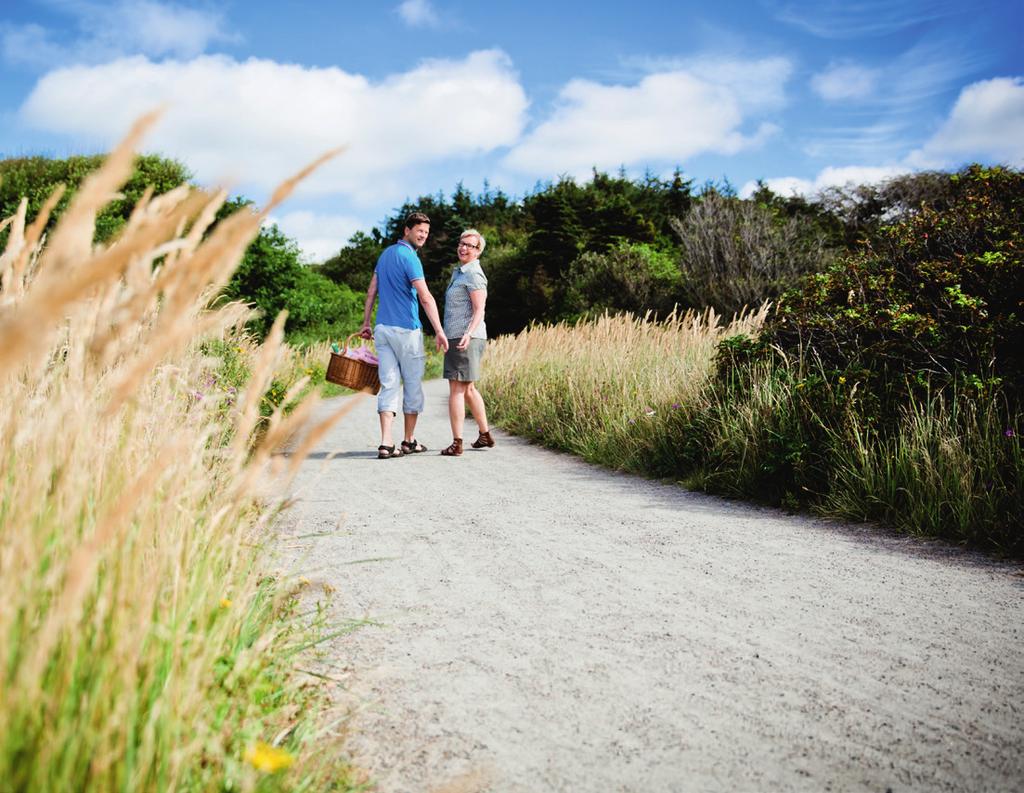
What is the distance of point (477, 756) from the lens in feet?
6.54

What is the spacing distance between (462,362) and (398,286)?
1.00 m

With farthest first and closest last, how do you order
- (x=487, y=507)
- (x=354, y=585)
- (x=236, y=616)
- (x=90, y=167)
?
(x=90, y=167), (x=487, y=507), (x=354, y=585), (x=236, y=616)

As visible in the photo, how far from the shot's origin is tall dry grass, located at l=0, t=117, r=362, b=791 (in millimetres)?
997

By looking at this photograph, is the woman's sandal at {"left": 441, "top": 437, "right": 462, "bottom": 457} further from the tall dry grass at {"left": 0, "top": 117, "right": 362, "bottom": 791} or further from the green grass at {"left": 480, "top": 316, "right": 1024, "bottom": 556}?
the tall dry grass at {"left": 0, "top": 117, "right": 362, "bottom": 791}

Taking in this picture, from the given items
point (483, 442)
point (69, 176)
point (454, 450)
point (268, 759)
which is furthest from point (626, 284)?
point (268, 759)

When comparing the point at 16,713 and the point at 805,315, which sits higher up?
the point at 805,315

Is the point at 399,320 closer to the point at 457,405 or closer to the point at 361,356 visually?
the point at 361,356

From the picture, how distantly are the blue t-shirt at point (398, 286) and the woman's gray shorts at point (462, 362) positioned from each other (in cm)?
49

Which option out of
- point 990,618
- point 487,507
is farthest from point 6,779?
point 487,507

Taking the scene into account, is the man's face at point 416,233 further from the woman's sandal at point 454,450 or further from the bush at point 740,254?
the bush at point 740,254

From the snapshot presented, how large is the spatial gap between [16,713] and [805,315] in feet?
19.2

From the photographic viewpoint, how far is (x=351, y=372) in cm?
718

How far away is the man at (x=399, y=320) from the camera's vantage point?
6.89 metres

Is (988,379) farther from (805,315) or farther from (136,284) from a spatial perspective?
(136,284)
